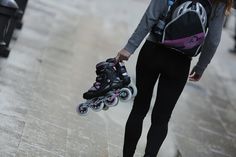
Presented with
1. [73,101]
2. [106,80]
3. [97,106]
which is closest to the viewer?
[106,80]

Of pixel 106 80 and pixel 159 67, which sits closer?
pixel 159 67

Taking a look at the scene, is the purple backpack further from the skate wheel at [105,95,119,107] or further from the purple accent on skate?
the skate wheel at [105,95,119,107]

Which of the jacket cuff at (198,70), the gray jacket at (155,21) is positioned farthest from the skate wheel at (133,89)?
the jacket cuff at (198,70)

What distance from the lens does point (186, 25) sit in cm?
509

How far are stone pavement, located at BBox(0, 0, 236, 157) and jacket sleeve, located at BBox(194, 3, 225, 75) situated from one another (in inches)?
62.3

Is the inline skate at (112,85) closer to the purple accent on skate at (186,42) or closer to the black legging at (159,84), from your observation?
the black legging at (159,84)

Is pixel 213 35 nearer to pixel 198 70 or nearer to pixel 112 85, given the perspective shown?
pixel 198 70

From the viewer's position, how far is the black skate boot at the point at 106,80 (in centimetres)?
536

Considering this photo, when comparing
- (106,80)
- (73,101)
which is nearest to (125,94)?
(106,80)

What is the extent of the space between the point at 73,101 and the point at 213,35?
3106 millimetres

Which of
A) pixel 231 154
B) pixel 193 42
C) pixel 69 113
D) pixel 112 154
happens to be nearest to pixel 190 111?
pixel 231 154

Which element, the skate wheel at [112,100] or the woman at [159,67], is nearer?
the woman at [159,67]

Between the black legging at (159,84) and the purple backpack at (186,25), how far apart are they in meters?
0.14

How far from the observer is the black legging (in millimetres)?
5270
